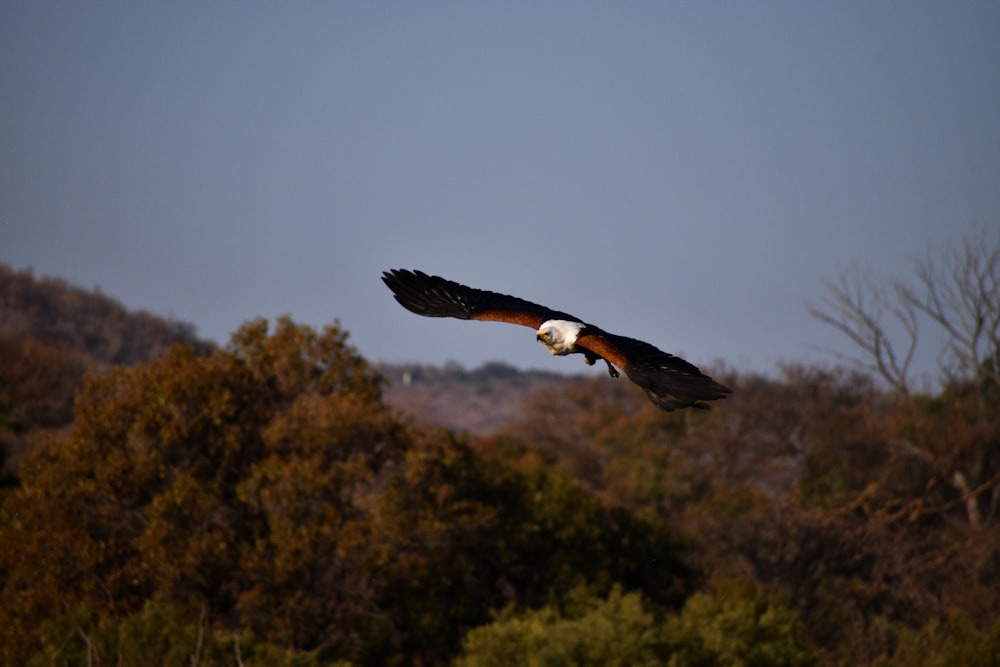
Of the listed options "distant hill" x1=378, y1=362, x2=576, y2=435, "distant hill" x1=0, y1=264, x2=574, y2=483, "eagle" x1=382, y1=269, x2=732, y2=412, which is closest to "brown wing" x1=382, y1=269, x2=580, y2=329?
"eagle" x1=382, y1=269, x2=732, y2=412

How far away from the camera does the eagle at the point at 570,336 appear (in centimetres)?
1271

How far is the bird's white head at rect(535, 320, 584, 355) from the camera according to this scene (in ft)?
43.7

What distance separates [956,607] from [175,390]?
20.5 m

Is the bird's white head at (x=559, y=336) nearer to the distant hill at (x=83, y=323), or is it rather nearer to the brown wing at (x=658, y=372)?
the brown wing at (x=658, y=372)

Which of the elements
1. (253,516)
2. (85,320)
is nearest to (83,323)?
(85,320)

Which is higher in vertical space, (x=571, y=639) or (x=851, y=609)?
(x=851, y=609)

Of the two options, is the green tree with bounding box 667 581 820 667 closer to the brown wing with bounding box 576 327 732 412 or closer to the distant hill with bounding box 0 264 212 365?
the brown wing with bounding box 576 327 732 412

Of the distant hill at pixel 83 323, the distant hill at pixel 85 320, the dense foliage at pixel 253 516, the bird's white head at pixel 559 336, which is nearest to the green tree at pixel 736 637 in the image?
the dense foliage at pixel 253 516

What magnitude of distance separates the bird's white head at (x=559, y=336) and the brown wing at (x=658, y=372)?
0.26ft

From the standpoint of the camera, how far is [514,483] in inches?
1369

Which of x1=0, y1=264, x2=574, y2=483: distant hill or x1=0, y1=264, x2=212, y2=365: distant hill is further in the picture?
x1=0, y1=264, x2=212, y2=365: distant hill

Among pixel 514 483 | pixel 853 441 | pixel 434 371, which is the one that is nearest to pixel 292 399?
pixel 514 483

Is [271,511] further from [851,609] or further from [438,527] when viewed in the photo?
[851,609]

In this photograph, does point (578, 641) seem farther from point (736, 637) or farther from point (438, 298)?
point (438, 298)
